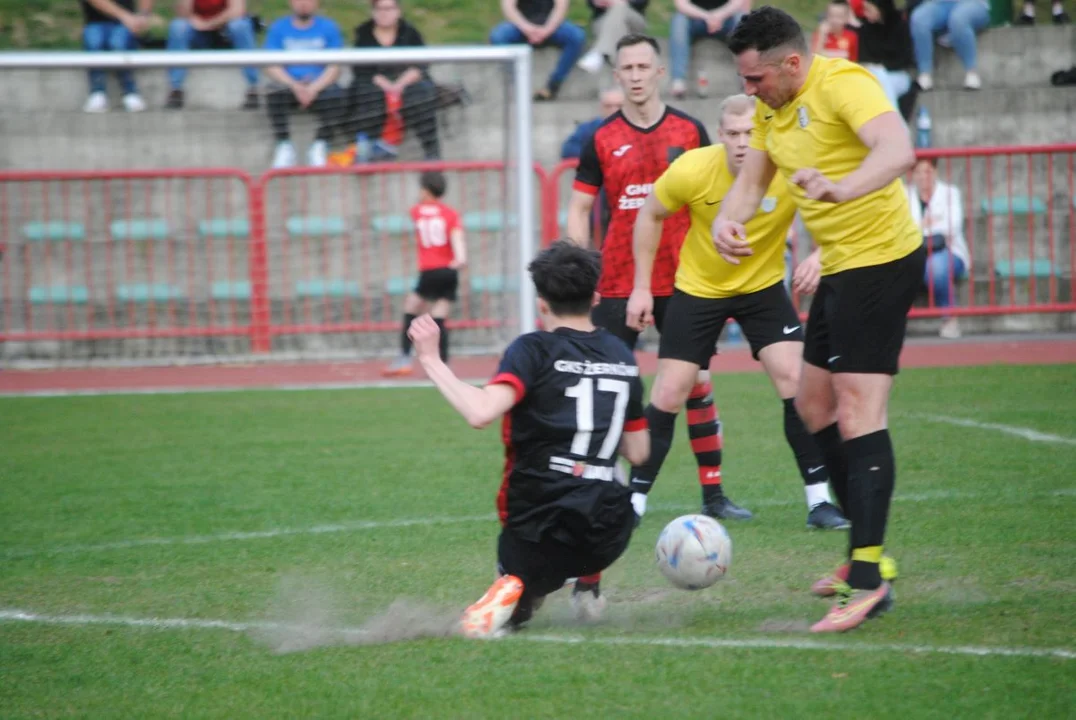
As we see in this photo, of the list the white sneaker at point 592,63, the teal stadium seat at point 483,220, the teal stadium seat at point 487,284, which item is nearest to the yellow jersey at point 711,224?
the teal stadium seat at point 487,284

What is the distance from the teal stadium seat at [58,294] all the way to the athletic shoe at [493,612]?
10404 millimetres

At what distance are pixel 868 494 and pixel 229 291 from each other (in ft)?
34.0

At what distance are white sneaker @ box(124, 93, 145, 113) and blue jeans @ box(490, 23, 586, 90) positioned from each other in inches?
163

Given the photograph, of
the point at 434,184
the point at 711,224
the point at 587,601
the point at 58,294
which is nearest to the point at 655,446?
the point at 711,224

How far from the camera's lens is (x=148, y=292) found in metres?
14.0

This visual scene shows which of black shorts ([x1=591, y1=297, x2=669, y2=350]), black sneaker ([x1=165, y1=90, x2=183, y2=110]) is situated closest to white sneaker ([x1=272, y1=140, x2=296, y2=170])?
black sneaker ([x1=165, y1=90, x2=183, y2=110])

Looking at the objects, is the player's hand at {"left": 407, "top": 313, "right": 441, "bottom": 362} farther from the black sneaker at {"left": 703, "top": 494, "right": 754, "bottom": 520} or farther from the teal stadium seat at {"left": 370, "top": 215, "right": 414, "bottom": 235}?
the teal stadium seat at {"left": 370, "top": 215, "right": 414, "bottom": 235}

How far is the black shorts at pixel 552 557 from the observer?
472 centimetres

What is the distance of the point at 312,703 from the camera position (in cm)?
395

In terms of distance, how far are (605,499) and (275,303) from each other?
9.93 m

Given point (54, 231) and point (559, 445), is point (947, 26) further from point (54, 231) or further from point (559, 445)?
point (559, 445)

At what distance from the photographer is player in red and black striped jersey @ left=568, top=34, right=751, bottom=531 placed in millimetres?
7121

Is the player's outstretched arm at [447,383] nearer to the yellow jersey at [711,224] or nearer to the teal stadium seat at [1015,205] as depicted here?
the yellow jersey at [711,224]

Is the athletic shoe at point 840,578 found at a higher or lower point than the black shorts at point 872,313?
lower
